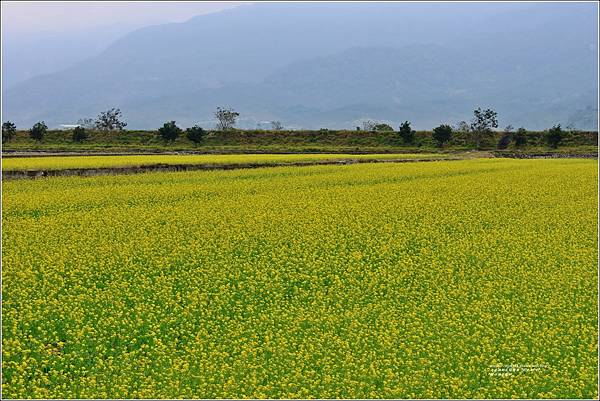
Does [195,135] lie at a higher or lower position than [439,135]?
lower

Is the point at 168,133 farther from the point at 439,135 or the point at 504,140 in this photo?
the point at 504,140

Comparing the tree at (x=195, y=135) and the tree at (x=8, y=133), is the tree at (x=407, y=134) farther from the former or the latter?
the tree at (x=8, y=133)

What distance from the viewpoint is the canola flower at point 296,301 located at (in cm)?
830

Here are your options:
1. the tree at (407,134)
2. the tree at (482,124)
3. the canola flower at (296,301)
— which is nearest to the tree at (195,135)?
the tree at (407,134)

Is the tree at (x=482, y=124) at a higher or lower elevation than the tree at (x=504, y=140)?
higher

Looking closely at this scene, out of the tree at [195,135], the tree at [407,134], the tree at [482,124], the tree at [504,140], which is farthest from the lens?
the tree at [482,124]

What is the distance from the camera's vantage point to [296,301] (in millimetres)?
11055

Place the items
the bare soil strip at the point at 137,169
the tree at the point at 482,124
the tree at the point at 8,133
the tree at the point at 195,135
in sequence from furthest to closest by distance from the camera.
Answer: the tree at the point at 482,124
the tree at the point at 195,135
the tree at the point at 8,133
the bare soil strip at the point at 137,169

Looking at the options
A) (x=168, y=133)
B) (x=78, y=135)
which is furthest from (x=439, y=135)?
(x=78, y=135)

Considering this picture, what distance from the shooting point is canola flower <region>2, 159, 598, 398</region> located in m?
8.30

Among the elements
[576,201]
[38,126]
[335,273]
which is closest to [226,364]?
[335,273]

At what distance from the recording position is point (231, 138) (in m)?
82.9

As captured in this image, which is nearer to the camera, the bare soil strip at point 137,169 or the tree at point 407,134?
the bare soil strip at point 137,169

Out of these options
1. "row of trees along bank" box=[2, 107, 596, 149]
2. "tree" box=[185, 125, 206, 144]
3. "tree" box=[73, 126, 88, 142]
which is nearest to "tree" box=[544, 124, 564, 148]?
"row of trees along bank" box=[2, 107, 596, 149]
